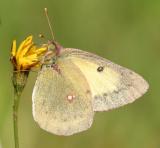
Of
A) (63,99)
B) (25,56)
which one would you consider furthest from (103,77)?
(25,56)

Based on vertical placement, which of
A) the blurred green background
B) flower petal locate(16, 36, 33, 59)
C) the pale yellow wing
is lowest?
the blurred green background

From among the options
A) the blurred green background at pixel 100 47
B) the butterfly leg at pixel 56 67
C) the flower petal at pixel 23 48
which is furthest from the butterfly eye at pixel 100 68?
the blurred green background at pixel 100 47

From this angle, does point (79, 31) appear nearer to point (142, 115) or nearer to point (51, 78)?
point (142, 115)

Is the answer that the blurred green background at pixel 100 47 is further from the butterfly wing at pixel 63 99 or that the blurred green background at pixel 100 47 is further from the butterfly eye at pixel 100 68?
the butterfly eye at pixel 100 68

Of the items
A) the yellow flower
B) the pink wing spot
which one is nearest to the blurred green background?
the pink wing spot

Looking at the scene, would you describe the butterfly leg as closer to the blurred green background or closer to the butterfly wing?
the butterfly wing

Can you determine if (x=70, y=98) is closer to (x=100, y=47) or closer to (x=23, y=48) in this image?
(x=23, y=48)

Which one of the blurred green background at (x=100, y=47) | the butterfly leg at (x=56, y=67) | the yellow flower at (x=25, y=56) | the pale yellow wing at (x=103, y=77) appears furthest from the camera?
the blurred green background at (x=100, y=47)
